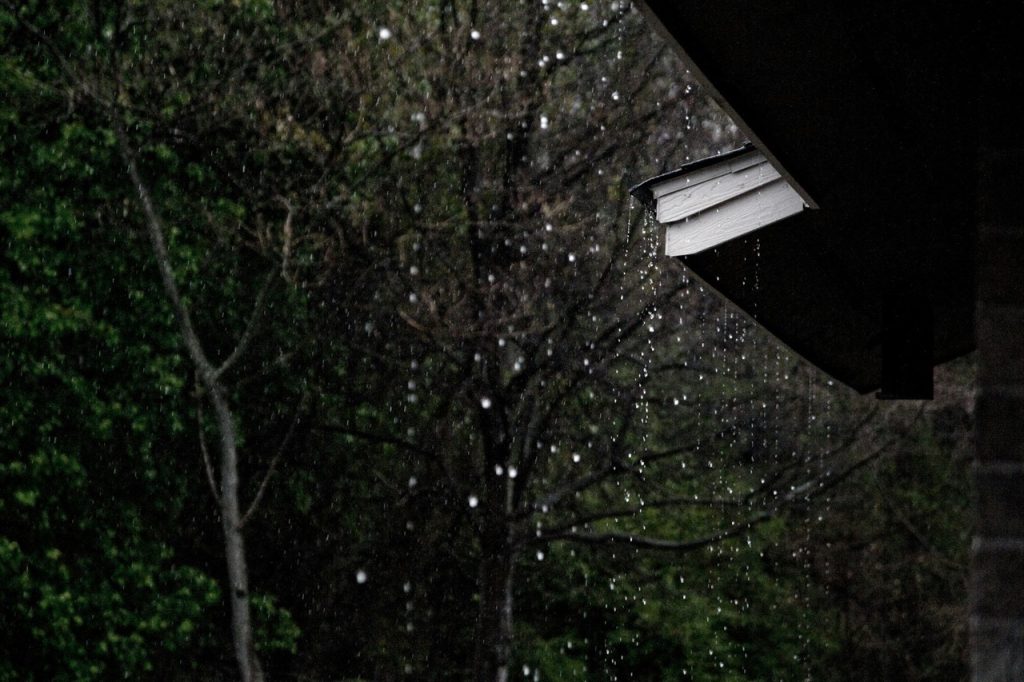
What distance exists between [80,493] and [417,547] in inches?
138

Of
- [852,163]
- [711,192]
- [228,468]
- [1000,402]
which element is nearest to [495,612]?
[228,468]

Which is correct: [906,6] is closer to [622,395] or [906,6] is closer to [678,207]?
[678,207]

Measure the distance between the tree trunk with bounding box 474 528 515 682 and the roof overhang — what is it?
25.1ft

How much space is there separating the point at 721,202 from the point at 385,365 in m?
10.0

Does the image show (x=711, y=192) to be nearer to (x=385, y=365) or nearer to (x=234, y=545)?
(x=234, y=545)

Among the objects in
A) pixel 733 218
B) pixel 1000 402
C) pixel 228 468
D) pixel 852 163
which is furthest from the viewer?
pixel 228 468

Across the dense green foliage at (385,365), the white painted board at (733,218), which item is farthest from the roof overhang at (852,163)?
the dense green foliage at (385,365)

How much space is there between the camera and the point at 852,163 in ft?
9.93

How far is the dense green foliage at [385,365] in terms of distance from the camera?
11.6m

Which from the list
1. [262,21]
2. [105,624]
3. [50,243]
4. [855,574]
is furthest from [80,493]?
[855,574]

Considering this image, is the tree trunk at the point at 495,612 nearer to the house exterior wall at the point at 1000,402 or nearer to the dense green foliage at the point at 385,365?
the dense green foliage at the point at 385,365

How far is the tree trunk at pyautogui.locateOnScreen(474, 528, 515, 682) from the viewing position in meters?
12.4

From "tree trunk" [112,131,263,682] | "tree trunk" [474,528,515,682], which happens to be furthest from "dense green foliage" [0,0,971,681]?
"tree trunk" [112,131,263,682]

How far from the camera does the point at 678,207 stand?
12.4 ft
